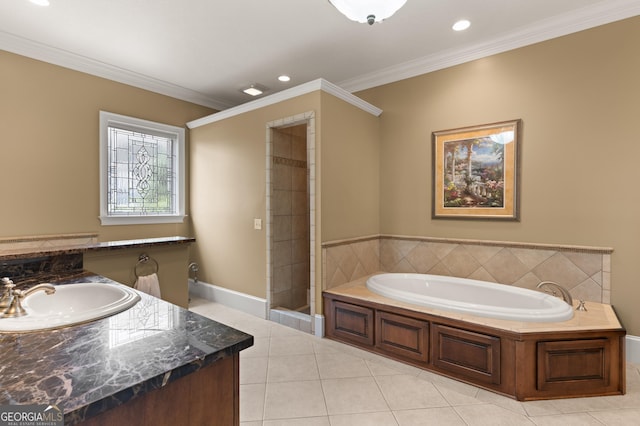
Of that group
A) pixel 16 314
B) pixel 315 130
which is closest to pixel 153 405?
pixel 16 314

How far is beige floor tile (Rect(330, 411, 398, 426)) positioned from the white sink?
1377 mm

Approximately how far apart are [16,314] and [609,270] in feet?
12.7

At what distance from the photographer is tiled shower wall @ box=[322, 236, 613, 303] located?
2664mm

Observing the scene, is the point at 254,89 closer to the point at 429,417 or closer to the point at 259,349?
the point at 259,349

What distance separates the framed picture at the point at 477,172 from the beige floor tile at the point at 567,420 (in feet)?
5.45

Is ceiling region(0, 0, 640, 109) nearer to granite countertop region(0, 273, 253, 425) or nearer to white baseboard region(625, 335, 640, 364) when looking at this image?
granite countertop region(0, 273, 253, 425)

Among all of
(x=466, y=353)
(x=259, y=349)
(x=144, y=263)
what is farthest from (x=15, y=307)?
(x=466, y=353)

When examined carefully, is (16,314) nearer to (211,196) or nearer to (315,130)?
(315,130)

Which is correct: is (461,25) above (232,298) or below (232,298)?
above

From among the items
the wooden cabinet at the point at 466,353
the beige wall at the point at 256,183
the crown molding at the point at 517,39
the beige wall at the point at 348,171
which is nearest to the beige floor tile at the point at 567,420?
the wooden cabinet at the point at 466,353

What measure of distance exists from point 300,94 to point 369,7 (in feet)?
4.95

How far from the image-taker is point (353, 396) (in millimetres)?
2121

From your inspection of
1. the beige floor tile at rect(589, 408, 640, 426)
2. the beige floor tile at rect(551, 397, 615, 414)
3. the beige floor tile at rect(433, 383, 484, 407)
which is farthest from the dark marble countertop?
the beige floor tile at rect(589, 408, 640, 426)

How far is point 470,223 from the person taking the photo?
325 centimetres
